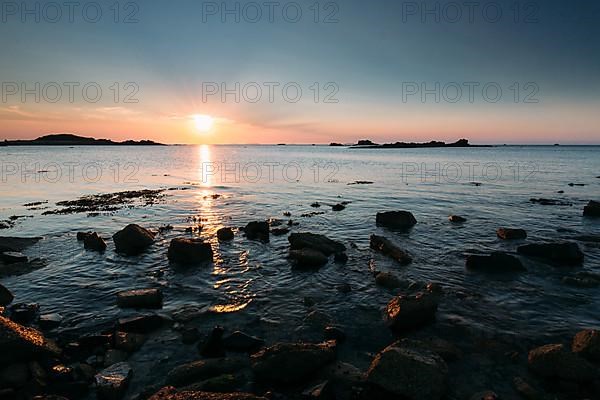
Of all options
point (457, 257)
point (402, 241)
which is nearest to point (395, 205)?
point (402, 241)

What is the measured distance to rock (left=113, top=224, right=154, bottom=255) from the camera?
2100cm

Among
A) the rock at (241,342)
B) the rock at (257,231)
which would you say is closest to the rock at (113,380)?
the rock at (241,342)

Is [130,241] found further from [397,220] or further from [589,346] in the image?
[589,346]

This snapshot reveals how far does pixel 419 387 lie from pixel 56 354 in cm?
1023

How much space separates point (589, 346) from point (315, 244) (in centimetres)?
1335

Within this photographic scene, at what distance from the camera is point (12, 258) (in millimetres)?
18578

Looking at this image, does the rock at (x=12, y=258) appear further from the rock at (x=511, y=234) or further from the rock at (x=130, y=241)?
the rock at (x=511, y=234)

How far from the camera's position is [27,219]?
30.0 m

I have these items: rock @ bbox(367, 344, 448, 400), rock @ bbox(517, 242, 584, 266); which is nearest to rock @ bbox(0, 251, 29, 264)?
rock @ bbox(367, 344, 448, 400)

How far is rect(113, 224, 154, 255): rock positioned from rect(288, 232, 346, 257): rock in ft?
31.8

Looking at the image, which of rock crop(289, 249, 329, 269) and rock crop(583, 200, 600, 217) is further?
rock crop(583, 200, 600, 217)

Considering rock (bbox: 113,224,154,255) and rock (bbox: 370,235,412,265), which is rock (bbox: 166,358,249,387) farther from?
rock (bbox: 113,224,154,255)

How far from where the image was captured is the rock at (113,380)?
8344 millimetres

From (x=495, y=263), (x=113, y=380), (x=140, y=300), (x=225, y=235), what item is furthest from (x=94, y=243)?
(x=495, y=263)
